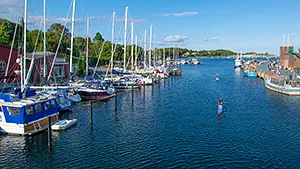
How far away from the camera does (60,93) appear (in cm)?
4559

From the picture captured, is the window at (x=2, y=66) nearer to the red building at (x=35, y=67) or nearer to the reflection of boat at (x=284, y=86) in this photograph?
the red building at (x=35, y=67)

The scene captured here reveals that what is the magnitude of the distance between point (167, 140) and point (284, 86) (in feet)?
155

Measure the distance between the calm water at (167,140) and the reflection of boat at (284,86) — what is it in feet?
50.9

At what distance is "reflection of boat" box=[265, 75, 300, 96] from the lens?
2606 inches

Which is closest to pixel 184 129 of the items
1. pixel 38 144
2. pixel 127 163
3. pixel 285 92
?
pixel 127 163

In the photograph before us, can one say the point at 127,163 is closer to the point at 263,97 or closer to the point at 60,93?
the point at 60,93

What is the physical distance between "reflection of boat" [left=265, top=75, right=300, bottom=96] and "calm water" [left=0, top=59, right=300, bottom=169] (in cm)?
1552

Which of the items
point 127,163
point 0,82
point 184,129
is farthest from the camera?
point 0,82

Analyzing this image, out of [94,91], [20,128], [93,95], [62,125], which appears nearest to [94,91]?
[94,91]

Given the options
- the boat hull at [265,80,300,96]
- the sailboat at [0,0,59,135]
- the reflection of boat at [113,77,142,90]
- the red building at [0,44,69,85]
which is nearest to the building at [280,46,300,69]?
the boat hull at [265,80,300,96]

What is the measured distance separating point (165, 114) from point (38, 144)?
2135cm

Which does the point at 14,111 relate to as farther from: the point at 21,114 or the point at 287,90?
the point at 287,90

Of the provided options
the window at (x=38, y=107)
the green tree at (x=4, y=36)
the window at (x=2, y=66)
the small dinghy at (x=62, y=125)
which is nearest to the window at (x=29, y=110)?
the window at (x=38, y=107)

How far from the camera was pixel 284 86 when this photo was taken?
227 feet
